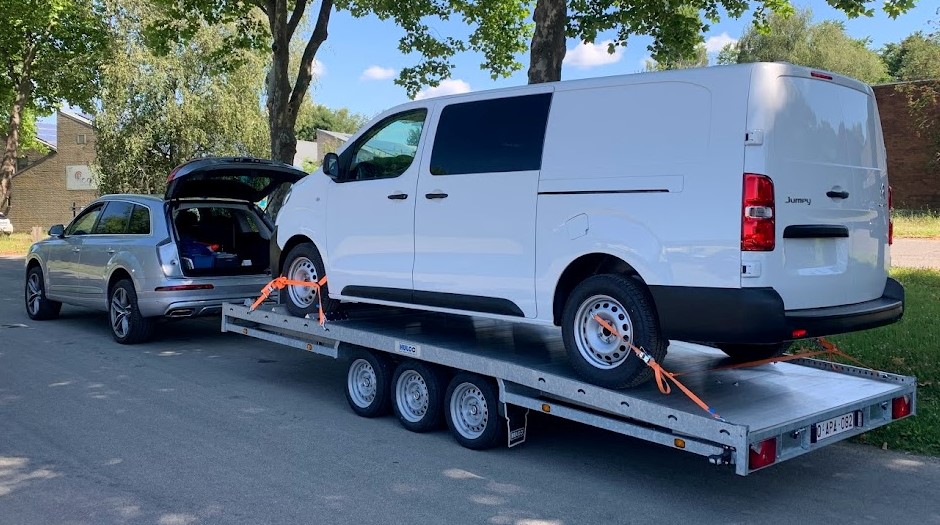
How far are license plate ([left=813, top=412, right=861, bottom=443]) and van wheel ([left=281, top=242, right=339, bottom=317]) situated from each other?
4165mm

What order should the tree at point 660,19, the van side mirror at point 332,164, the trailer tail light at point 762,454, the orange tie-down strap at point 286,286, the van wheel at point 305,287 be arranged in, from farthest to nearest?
the tree at point 660,19, the van wheel at point 305,287, the orange tie-down strap at point 286,286, the van side mirror at point 332,164, the trailer tail light at point 762,454

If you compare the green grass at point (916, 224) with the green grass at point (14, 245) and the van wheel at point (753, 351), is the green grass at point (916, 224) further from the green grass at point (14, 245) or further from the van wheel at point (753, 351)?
the green grass at point (14, 245)

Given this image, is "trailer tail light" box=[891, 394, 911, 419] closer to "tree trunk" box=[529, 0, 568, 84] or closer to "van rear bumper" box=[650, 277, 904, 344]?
"van rear bumper" box=[650, 277, 904, 344]

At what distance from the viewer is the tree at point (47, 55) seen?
27766 millimetres

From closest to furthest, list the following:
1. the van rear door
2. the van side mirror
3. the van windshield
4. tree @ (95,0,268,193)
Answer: the van rear door, the van windshield, the van side mirror, tree @ (95,0,268,193)

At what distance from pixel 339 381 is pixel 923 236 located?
60.3ft

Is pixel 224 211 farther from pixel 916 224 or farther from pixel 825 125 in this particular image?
pixel 916 224

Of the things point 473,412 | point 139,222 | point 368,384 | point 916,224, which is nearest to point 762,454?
point 473,412

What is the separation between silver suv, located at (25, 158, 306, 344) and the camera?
9141 millimetres

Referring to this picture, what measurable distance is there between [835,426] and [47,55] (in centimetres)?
3376

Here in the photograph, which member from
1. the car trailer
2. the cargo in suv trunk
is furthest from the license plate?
the cargo in suv trunk

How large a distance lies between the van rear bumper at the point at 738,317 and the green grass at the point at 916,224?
60.5ft

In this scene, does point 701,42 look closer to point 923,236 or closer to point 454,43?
point 454,43

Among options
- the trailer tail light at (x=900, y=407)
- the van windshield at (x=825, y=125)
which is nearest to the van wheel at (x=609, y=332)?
the van windshield at (x=825, y=125)
